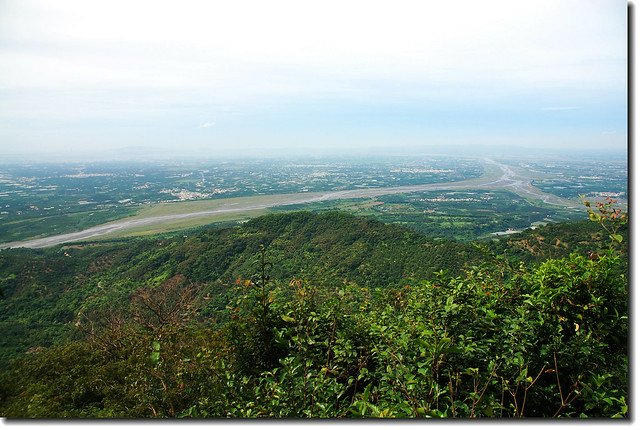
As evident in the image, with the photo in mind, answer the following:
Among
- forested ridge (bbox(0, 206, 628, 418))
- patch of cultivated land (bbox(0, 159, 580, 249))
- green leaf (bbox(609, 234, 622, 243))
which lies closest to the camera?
forested ridge (bbox(0, 206, 628, 418))

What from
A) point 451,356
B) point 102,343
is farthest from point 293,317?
point 102,343

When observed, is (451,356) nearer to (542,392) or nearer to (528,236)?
(542,392)

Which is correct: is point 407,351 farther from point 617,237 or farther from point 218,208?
point 218,208

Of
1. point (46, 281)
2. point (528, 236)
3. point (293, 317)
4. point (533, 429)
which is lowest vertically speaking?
point (46, 281)

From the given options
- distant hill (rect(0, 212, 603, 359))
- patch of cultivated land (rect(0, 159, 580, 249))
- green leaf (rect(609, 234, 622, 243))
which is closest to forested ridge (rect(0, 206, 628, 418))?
green leaf (rect(609, 234, 622, 243))

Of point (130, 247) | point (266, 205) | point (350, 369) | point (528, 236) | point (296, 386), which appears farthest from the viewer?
point (266, 205)

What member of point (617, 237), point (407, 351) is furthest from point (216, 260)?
point (617, 237)

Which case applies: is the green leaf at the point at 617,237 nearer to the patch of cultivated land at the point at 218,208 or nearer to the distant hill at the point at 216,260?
the distant hill at the point at 216,260

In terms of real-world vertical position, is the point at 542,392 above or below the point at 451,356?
below

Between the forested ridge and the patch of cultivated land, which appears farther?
the patch of cultivated land

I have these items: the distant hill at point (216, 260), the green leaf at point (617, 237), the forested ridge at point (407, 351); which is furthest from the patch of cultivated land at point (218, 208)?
the green leaf at point (617, 237)

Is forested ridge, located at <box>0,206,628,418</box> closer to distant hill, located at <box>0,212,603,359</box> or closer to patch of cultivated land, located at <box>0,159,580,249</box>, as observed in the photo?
distant hill, located at <box>0,212,603,359</box>
